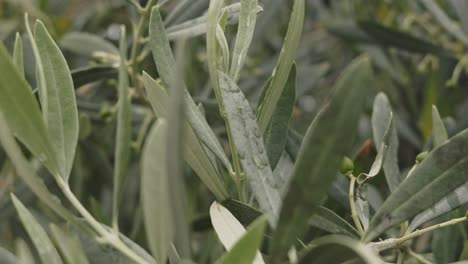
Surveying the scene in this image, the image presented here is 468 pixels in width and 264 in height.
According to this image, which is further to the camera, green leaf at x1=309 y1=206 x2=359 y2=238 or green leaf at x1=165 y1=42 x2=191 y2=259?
green leaf at x1=309 y1=206 x2=359 y2=238

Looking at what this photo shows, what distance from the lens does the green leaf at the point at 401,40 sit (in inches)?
41.4

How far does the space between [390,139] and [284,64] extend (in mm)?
162

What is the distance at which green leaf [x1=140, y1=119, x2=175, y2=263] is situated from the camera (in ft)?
1.16

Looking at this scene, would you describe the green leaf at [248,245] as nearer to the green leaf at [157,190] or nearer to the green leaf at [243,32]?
the green leaf at [157,190]

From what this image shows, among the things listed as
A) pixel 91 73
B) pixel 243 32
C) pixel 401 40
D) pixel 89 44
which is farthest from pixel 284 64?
pixel 401 40

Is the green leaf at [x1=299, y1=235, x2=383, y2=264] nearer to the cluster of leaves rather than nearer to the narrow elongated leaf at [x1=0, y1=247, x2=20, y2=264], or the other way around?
the cluster of leaves

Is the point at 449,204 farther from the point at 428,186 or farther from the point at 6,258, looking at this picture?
the point at 6,258

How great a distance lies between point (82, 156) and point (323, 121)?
835 mm

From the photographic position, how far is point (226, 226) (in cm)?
46

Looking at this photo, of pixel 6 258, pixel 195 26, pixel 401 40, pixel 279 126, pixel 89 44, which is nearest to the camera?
pixel 6 258

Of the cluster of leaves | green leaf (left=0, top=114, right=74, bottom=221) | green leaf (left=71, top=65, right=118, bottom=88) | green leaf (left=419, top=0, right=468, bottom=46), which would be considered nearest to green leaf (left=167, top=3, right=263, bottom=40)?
the cluster of leaves

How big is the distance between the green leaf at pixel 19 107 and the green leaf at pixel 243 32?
15 centimetres

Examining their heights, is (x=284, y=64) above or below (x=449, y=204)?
above

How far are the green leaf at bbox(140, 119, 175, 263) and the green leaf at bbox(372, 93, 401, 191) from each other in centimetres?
28
